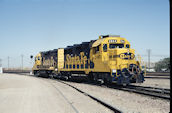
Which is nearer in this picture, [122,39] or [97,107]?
[97,107]

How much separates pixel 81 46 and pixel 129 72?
6.62 m

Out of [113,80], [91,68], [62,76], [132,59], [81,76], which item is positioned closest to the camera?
[113,80]

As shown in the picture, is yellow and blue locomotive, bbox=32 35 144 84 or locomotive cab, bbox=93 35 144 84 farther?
yellow and blue locomotive, bbox=32 35 144 84

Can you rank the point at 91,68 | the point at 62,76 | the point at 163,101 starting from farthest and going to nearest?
the point at 62,76 → the point at 91,68 → the point at 163,101

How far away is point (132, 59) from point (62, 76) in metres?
10.4

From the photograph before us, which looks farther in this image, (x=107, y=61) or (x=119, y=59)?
(x=119, y=59)

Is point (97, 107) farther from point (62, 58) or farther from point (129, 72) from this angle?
point (62, 58)

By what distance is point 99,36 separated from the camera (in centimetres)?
1783

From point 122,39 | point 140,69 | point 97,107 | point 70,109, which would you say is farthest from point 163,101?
point 122,39

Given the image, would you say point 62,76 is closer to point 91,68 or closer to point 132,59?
point 91,68

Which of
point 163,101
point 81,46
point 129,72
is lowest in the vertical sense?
point 163,101

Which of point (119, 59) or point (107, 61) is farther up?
point (119, 59)

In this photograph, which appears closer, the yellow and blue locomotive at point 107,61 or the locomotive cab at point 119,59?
the locomotive cab at point 119,59

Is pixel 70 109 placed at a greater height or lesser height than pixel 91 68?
lesser
